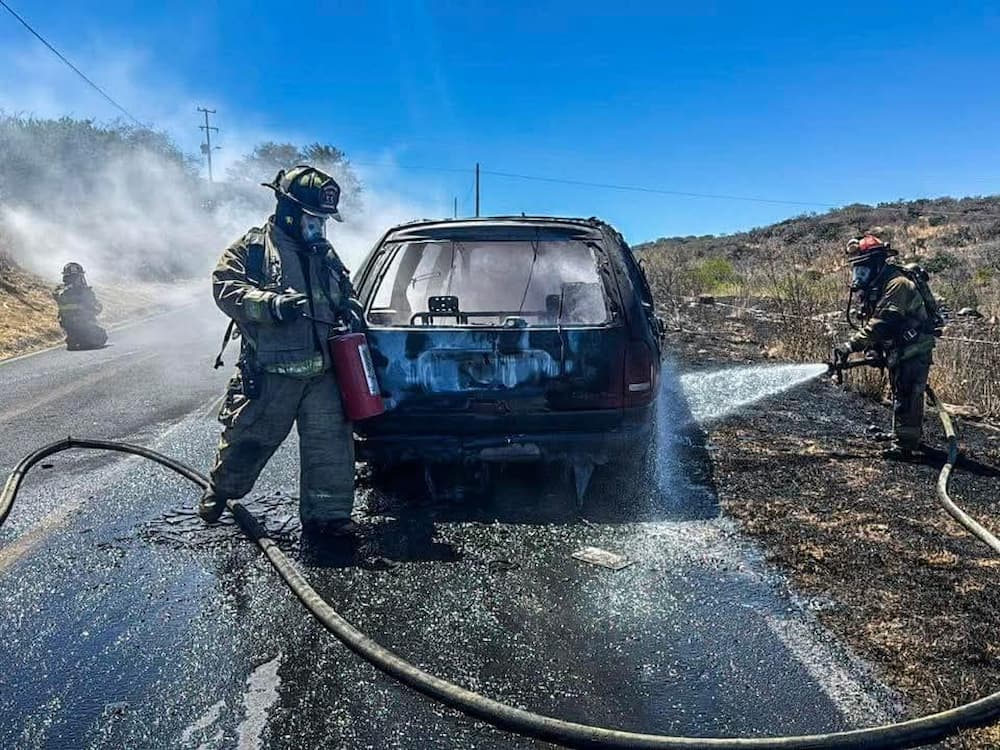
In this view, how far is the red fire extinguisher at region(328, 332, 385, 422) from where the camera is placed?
383 cm

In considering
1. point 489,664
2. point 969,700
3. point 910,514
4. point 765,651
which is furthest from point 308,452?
point 910,514

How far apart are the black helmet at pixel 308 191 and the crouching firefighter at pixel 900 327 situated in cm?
363

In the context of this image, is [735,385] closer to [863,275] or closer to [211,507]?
[863,275]

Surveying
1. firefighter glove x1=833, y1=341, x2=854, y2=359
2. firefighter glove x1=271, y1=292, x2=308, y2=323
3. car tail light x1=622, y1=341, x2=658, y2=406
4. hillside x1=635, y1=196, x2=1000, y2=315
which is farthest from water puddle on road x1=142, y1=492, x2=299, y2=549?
hillside x1=635, y1=196, x2=1000, y2=315

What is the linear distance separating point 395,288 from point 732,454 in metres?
2.71

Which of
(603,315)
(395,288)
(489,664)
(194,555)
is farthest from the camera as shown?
(395,288)

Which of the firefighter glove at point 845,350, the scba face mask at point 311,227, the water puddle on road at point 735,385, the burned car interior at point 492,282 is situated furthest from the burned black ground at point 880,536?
the scba face mask at point 311,227

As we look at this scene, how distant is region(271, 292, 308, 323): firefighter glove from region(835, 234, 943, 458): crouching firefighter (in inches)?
152

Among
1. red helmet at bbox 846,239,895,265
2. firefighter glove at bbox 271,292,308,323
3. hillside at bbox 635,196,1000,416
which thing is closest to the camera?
firefighter glove at bbox 271,292,308,323

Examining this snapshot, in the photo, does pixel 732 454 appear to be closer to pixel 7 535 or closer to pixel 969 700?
pixel 969 700

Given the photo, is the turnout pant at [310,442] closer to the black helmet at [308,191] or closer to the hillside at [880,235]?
the black helmet at [308,191]

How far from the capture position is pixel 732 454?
543cm

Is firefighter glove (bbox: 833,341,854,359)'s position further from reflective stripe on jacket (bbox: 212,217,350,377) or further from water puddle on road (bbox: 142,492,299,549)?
water puddle on road (bbox: 142,492,299,549)

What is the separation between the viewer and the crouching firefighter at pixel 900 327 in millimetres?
5172
